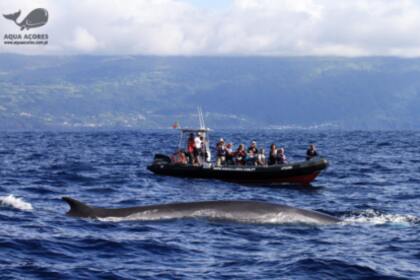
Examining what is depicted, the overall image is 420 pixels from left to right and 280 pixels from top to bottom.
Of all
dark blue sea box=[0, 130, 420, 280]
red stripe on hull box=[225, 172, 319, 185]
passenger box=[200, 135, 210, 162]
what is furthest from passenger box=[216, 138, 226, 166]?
dark blue sea box=[0, 130, 420, 280]

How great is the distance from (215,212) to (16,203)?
24.8 ft

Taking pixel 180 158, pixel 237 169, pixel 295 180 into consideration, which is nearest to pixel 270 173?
pixel 295 180

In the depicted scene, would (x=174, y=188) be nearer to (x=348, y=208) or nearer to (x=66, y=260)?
(x=348, y=208)

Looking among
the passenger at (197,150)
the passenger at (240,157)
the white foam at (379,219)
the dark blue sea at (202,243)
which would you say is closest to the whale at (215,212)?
the dark blue sea at (202,243)

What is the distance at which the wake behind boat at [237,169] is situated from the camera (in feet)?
125

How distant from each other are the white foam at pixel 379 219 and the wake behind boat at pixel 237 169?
44.7 ft

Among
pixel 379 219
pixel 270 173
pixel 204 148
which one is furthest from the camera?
pixel 204 148

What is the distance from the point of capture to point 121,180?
37875 millimetres

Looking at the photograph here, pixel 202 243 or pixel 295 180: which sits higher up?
pixel 295 180

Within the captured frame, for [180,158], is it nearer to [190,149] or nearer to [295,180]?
[190,149]

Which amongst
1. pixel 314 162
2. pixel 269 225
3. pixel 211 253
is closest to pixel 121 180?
pixel 314 162

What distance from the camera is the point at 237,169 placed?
129 ft

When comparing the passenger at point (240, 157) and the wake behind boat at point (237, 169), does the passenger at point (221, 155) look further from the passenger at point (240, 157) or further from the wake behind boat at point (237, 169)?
the passenger at point (240, 157)

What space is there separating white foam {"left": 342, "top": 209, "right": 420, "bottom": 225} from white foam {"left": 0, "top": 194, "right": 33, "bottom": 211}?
10071 mm
